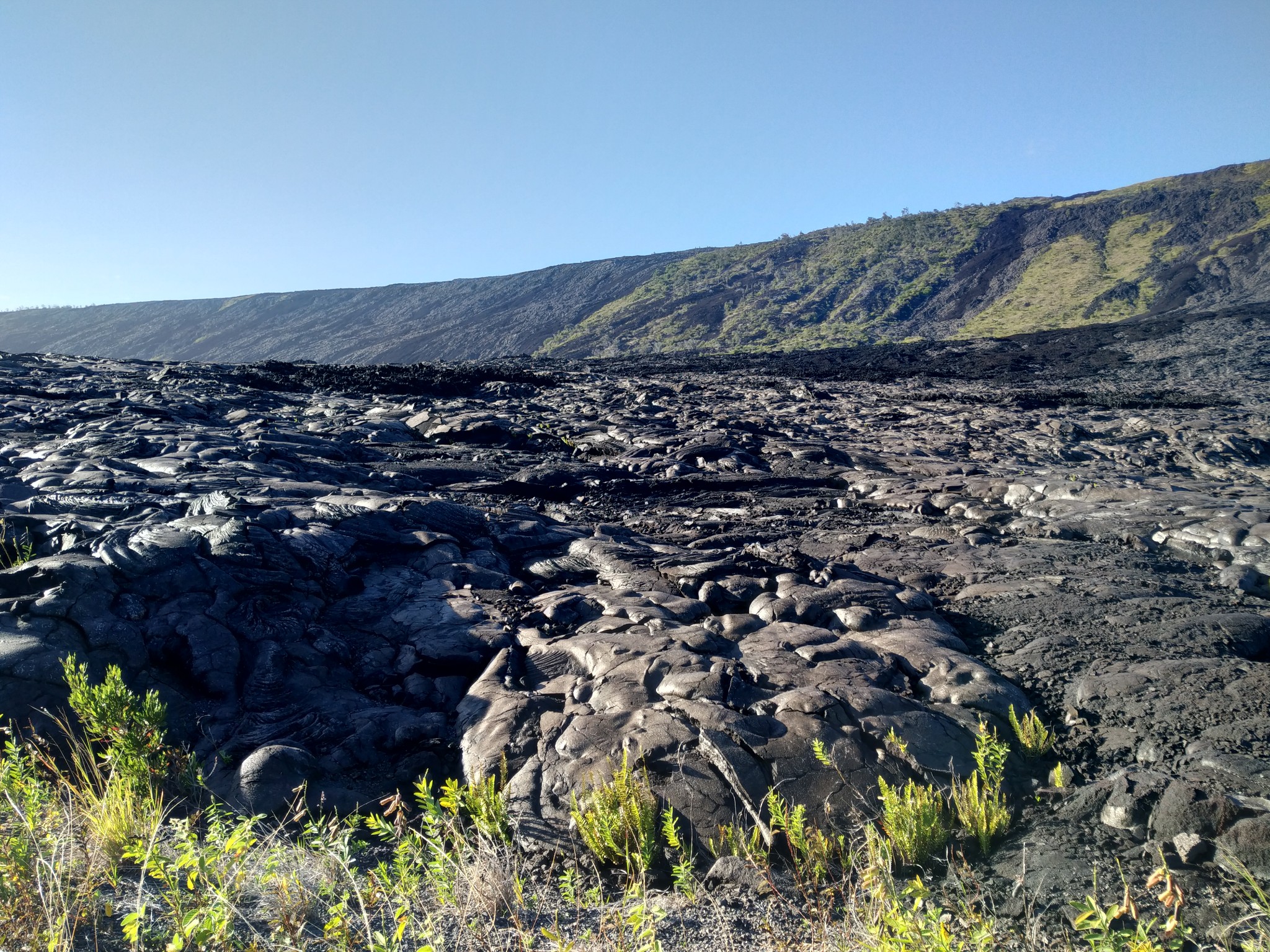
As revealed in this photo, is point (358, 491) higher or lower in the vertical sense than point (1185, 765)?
higher

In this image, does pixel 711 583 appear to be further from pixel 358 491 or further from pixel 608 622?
pixel 358 491

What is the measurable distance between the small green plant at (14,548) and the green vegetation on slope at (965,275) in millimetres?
27721

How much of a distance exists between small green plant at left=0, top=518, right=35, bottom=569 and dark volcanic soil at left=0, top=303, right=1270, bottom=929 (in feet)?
0.33

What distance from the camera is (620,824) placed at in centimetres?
310

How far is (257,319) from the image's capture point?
49.1 m

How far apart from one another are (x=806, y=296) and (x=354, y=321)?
2752cm

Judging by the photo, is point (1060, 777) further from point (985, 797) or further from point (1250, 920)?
point (1250, 920)

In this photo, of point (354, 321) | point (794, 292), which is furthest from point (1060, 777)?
point (354, 321)

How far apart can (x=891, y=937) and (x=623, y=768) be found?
4.43ft

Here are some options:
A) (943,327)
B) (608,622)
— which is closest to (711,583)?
(608,622)

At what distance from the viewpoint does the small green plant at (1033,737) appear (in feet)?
11.6

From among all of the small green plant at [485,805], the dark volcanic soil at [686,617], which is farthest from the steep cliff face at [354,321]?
the small green plant at [485,805]

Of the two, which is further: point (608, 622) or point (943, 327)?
point (943, 327)

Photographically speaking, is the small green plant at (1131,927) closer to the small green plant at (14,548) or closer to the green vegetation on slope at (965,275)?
the small green plant at (14,548)
